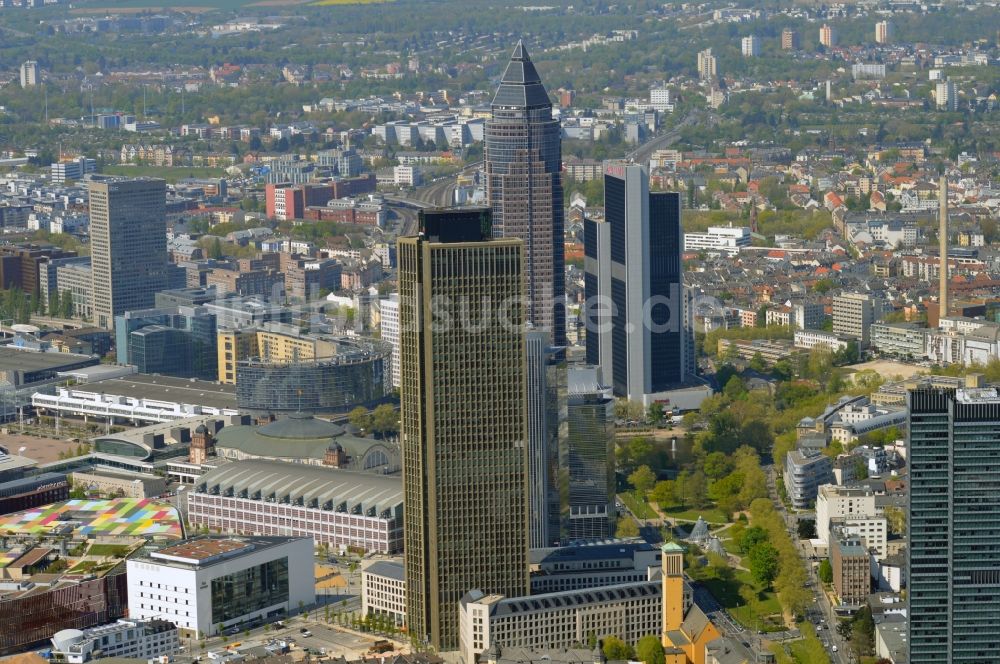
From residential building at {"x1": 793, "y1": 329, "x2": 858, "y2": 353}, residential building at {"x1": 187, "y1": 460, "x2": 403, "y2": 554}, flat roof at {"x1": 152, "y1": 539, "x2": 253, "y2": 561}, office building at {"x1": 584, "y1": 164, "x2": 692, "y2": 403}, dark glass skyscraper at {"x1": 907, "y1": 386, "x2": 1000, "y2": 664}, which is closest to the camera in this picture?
dark glass skyscraper at {"x1": 907, "y1": 386, "x2": 1000, "y2": 664}

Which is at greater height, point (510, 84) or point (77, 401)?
point (510, 84)

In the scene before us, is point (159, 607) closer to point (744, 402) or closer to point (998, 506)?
point (998, 506)

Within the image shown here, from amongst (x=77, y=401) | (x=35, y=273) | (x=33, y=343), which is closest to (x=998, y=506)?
(x=77, y=401)

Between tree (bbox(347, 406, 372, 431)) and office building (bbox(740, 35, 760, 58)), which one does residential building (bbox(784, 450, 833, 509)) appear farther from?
office building (bbox(740, 35, 760, 58))

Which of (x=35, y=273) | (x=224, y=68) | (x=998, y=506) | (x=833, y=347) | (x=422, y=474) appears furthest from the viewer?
(x=224, y=68)

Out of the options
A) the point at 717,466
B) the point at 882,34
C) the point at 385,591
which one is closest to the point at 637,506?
the point at 717,466

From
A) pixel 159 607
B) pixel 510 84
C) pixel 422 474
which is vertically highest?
pixel 510 84

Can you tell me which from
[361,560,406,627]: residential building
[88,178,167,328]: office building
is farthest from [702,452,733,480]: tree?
[88,178,167,328]: office building
